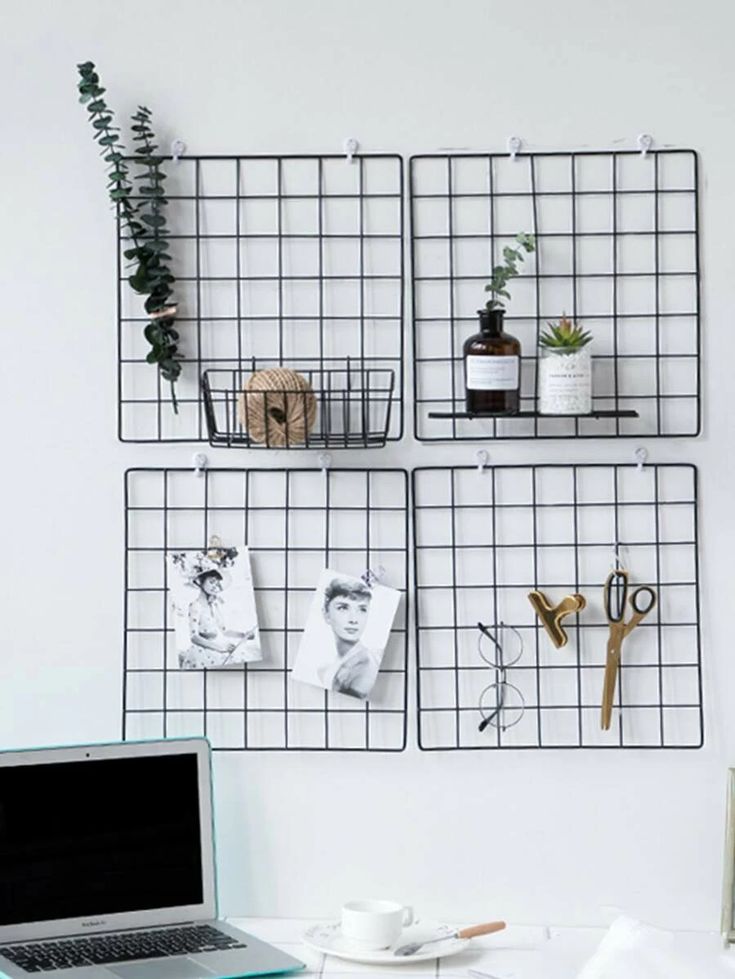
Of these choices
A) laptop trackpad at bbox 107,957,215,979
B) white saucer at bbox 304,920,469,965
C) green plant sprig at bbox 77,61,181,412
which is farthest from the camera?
green plant sprig at bbox 77,61,181,412

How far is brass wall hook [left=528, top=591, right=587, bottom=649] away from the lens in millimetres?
1835

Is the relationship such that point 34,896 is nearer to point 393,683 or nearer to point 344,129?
point 393,683

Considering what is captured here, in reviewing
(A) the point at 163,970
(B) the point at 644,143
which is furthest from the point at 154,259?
(A) the point at 163,970

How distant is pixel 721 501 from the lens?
1864mm

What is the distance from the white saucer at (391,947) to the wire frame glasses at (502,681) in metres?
0.28

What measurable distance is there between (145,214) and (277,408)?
34 cm

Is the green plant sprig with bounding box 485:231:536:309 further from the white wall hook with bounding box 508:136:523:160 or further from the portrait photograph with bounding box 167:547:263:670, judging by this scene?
the portrait photograph with bounding box 167:547:263:670

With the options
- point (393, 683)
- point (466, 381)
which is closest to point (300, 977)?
point (393, 683)

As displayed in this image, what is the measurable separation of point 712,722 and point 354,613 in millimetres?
518

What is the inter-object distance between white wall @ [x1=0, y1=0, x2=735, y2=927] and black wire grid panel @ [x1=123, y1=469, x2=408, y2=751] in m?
0.03

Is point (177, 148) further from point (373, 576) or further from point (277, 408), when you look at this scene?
point (373, 576)

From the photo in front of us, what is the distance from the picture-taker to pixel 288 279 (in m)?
1.87

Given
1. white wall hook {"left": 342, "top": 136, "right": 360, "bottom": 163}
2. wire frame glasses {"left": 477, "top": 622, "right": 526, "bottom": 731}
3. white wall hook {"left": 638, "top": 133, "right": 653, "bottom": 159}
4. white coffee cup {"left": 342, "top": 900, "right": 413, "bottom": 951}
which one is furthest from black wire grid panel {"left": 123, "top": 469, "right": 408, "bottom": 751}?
white wall hook {"left": 638, "top": 133, "right": 653, "bottom": 159}

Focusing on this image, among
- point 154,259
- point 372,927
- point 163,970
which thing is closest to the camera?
point 163,970
